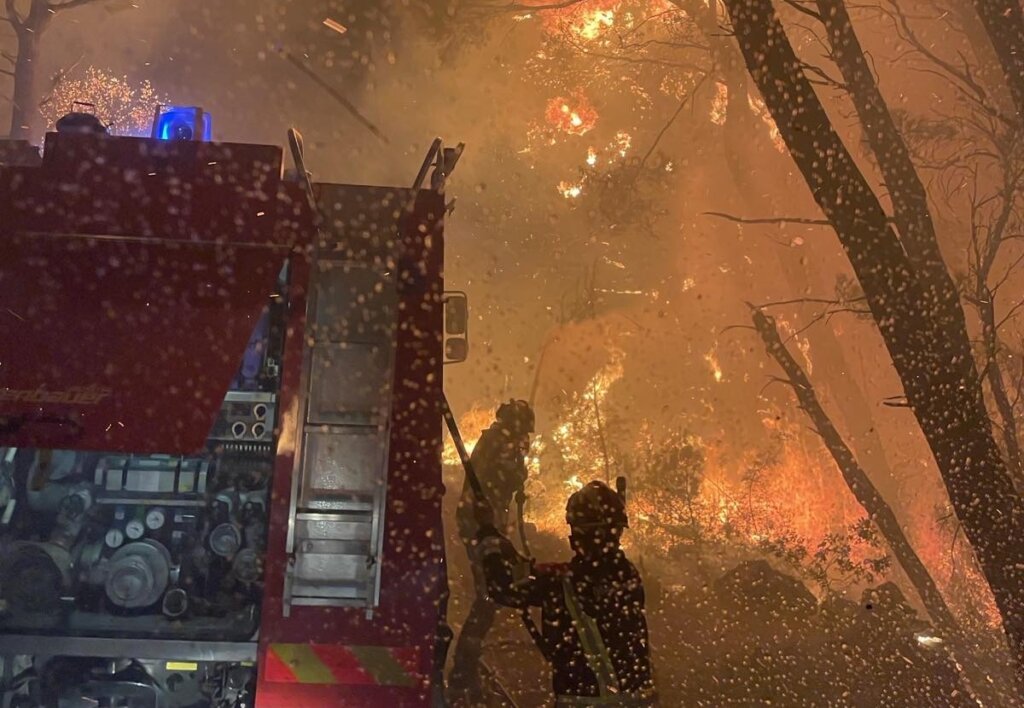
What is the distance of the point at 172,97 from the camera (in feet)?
29.3

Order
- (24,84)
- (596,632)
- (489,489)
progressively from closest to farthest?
1. (596,632)
2. (489,489)
3. (24,84)

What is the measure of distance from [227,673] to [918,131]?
653cm

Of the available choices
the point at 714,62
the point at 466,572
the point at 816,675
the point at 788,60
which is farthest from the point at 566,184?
the point at 788,60

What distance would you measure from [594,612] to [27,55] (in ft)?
29.6

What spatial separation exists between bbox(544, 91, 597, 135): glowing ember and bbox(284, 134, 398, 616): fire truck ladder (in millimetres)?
9685

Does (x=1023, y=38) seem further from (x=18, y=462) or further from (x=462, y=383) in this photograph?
(x=462, y=383)

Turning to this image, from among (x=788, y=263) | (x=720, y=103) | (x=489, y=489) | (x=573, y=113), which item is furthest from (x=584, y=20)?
(x=489, y=489)

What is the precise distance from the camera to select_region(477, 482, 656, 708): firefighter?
2.46 metres

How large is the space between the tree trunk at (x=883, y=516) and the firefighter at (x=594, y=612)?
4.72m

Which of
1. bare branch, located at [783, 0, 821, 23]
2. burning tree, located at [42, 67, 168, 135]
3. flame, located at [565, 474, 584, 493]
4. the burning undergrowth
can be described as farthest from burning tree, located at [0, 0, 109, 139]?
flame, located at [565, 474, 584, 493]

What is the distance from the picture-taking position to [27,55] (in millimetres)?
8758

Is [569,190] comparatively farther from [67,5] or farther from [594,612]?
[594,612]

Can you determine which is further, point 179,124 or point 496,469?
point 496,469

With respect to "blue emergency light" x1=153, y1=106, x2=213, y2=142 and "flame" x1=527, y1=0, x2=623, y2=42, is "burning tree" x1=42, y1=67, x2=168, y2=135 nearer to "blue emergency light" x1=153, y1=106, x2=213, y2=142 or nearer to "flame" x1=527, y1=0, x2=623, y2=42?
"flame" x1=527, y1=0, x2=623, y2=42
